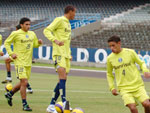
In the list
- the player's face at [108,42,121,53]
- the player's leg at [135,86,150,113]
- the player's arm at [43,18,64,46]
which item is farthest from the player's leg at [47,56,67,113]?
the player's leg at [135,86,150,113]

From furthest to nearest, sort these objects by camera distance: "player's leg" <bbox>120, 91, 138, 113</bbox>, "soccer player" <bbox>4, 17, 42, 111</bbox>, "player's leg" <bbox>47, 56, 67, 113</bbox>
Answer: "soccer player" <bbox>4, 17, 42, 111</bbox> < "player's leg" <bbox>47, 56, 67, 113</bbox> < "player's leg" <bbox>120, 91, 138, 113</bbox>

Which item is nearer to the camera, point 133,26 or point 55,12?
point 133,26

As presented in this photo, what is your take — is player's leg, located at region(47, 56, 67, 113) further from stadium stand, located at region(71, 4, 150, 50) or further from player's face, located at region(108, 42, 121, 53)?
stadium stand, located at region(71, 4, 150, 50)

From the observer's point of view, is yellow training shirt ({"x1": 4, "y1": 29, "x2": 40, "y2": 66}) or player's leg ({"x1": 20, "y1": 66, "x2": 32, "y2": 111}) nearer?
player's leg ({"x1": 20, "y1": 66, "x2": 32, "y2": 111})

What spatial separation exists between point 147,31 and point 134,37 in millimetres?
1449

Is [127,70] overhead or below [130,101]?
overhead

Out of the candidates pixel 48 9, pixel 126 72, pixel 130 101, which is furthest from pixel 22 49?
pixel 48 9

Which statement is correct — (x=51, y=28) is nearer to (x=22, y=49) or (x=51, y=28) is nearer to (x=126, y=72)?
(x=22, y=49)

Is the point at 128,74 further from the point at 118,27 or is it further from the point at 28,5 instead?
the point at 28,5

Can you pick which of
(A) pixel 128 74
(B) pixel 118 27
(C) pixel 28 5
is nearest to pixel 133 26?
→ (B) pixel 118 27

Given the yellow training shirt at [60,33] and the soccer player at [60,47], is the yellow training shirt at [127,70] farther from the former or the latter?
the yellow training shirt at [60,33]

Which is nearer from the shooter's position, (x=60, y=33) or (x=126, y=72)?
(x=126, y=72)

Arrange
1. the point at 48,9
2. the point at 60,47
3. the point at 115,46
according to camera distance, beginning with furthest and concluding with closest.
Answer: the point at 48,9 < the point at 60,47 < the point at 115,46

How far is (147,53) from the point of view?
30.3 m
